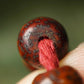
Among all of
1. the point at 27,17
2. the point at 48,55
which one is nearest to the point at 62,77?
the point at 48,55

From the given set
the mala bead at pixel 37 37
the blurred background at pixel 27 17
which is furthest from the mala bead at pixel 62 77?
the blurred background at pixel 27 17

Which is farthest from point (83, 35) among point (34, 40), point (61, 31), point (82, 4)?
point (34, 40)

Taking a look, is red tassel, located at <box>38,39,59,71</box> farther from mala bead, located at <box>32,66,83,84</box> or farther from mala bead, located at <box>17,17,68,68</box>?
mala bead, located at <box>32,66,83,84</box>

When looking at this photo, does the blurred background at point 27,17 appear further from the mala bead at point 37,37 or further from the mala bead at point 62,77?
the mala bead at point 62,77

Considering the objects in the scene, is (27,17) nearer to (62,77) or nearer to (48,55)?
(48,55)

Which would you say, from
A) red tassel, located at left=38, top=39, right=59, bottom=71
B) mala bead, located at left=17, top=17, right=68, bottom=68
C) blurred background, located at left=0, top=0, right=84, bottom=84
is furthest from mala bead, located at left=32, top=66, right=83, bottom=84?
blurred background, located at left=0, top=0, right=84, bottom=84

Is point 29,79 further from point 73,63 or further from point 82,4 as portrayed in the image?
point 82,4
